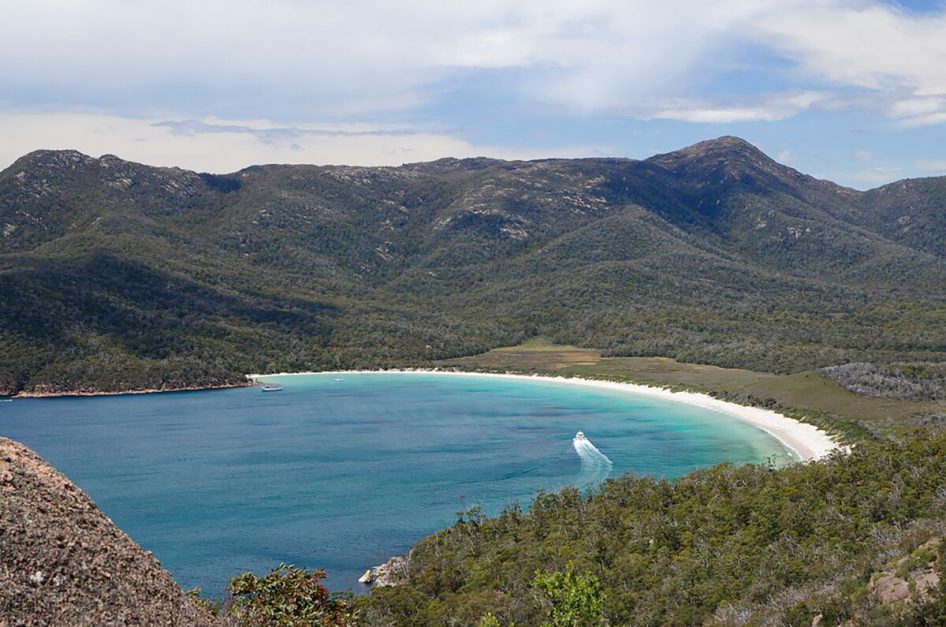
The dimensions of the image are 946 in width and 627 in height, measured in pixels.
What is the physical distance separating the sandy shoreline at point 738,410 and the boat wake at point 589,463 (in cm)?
1743

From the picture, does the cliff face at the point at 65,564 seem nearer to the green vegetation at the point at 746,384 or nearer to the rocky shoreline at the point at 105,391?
the green vegetation at the point at 746,384

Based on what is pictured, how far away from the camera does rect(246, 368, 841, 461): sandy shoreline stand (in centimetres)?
8131

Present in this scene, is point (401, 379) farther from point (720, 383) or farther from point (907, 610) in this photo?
point (907, 610)

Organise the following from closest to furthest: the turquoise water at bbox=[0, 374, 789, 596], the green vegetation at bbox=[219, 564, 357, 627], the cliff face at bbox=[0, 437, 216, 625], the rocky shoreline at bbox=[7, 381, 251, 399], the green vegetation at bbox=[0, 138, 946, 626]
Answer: the cliff face at bbox=[0, 437, 216, 625], the green vegetation at bbox=[219, 564, 357, 627], the green vegetation at bbox=[0, 138, 946, 626], the turquoise water at bbox=[0, 374, 789, 596], the rocky shoreline at bbox=[7, 381, 251, 399]

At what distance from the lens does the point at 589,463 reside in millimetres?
78562

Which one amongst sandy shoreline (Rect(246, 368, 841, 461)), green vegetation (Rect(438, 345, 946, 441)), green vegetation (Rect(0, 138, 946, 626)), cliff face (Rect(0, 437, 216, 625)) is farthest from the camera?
green vegetation (Rect(438, 345, 946, 441))

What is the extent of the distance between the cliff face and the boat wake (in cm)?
5519

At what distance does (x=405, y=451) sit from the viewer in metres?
91.1

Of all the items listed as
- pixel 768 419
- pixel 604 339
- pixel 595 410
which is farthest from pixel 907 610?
pixel 604 339

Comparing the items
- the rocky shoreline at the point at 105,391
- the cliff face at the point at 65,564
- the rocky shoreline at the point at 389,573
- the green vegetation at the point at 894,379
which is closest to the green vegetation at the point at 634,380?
the green vegetation at the point at 894,379

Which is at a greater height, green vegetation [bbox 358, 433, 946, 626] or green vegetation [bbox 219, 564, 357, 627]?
green vegetation [bbox 219, 564, 357, 627]

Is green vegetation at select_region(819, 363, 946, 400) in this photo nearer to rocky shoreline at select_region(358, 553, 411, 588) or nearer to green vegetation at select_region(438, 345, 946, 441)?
green vegetation at select_region(438, 345, 946, 441)

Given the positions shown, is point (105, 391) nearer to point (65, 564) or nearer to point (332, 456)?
point (332, 456)

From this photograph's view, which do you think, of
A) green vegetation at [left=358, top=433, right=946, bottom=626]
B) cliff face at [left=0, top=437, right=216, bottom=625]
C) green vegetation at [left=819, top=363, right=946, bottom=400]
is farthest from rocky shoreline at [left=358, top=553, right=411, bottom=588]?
green vegetation at [left=819, top=363, right=946, bottom=400]
